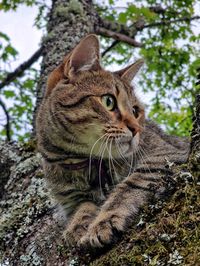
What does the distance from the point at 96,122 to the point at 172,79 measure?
3459 millimetres

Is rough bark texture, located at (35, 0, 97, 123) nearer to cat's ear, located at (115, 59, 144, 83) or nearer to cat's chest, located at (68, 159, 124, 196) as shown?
cat's ear, located at (115, 59, 144, 83)

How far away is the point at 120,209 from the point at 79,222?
0.32 m

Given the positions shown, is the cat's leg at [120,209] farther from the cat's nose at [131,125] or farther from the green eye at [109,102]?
the green eye at [109,102]

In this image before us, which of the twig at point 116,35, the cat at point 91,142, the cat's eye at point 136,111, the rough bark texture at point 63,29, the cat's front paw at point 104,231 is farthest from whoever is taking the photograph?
the twig at point 116,35

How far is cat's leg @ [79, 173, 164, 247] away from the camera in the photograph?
1.79 meters

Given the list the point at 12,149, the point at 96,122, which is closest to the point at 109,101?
the point at 96,122

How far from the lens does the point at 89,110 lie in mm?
2424

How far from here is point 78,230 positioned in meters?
2.13

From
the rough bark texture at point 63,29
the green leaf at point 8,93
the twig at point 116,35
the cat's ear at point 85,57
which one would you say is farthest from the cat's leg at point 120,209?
the green leaf at point 8,93

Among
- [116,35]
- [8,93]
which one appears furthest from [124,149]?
[8,93]

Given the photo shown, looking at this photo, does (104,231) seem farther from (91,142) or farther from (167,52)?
(167,52)

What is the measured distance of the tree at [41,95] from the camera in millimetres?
1539

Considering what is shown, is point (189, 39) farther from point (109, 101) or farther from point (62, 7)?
point (109, 101)

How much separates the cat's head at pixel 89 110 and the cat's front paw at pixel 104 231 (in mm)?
507
